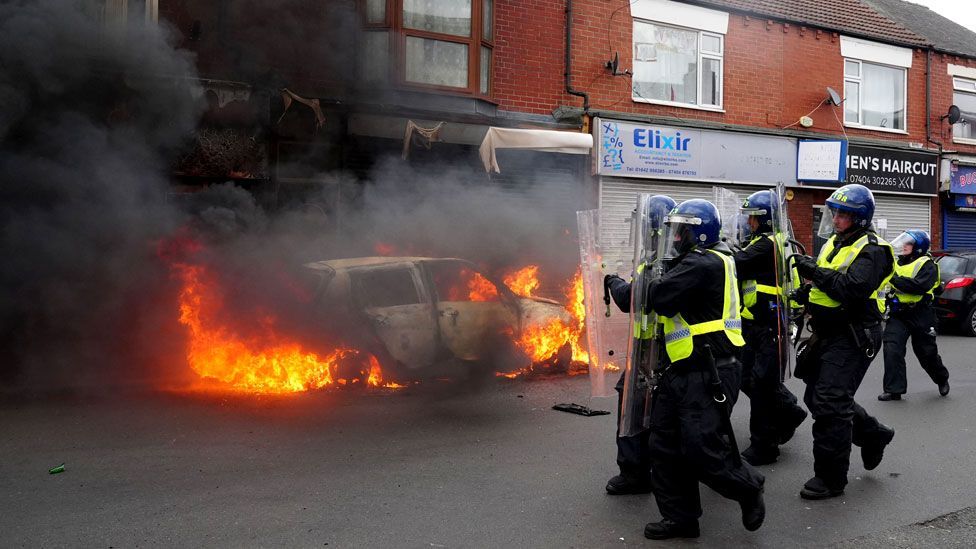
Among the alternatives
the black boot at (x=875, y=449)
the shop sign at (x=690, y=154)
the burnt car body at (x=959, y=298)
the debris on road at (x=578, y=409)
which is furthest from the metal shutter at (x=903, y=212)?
the black boot at (x=875, y=449)

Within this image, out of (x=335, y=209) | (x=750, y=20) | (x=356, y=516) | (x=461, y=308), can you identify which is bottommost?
(x=356, y=516)

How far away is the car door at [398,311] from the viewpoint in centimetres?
717

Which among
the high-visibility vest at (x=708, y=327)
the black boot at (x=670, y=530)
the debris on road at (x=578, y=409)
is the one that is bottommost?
the black boot at (x=670, y=530)

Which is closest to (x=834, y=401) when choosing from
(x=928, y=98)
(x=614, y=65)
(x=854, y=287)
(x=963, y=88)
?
(x=854, y=287)

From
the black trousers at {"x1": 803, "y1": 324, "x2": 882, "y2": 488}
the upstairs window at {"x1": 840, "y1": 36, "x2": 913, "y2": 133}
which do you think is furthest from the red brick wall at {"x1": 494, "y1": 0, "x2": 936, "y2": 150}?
the black trousers at {"x1": 803, "y1": 324, "x2": 882, "y2": 488}

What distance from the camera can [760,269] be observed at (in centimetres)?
510

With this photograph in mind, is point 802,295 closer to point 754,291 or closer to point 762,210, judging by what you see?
point 754,291

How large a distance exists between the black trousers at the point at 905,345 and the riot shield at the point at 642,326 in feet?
13.8

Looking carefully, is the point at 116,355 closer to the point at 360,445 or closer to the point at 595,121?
the point at 360,445

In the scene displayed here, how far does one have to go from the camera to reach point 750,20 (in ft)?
45.7

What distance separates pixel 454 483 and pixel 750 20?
12.0 metres

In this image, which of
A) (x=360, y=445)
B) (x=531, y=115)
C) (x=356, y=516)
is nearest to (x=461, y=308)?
(x=360, y=445)

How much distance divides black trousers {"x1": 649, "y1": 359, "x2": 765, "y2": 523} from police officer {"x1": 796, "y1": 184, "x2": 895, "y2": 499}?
865mm

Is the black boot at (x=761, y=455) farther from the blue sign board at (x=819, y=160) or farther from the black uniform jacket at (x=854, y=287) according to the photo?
the blue sign board at (x=819, y=160)
